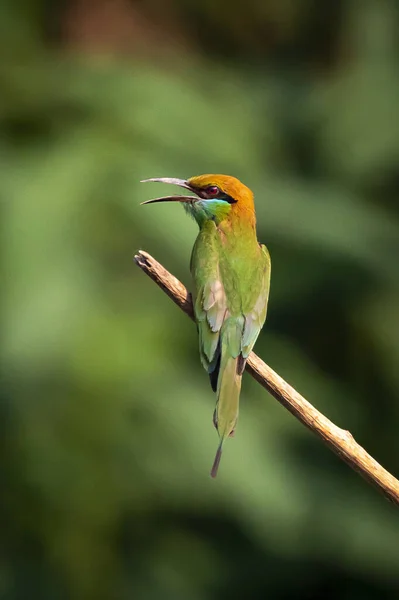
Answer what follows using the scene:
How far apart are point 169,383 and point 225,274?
6.86ft

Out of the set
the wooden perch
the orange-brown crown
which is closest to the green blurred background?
the orange-brown crown

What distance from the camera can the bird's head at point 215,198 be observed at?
138 cm

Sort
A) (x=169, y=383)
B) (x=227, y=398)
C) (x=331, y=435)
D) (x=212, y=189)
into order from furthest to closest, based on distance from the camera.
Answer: (x=169, y=383) → (x=212, y=189) → (x=331, y=435) → (x=227, y=398)

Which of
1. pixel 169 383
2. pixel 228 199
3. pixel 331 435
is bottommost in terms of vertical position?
pixel 169 383

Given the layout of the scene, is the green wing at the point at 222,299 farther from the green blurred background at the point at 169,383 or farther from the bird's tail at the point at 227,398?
the green blurred background at the point at 169,383

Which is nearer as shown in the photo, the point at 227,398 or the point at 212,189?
the point at 227,398

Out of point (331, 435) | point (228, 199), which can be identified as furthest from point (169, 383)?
point (331, 435)

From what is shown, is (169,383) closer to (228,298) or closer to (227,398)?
(228,298)

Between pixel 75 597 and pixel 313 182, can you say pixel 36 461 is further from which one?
pixel 313 182

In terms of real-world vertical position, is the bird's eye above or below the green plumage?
above

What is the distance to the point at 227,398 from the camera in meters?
1.18

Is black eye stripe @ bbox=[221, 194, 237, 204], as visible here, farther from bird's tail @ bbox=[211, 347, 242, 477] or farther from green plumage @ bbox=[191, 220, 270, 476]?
bird's tail @ bbox=[211, 347, 242, 477]

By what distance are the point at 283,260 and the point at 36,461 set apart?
3.74 ft

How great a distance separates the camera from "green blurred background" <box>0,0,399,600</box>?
3389 millimetres
